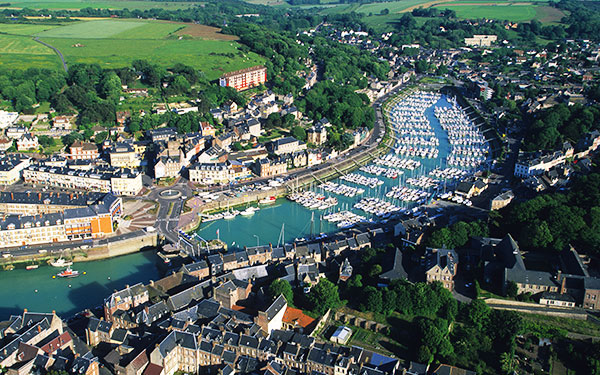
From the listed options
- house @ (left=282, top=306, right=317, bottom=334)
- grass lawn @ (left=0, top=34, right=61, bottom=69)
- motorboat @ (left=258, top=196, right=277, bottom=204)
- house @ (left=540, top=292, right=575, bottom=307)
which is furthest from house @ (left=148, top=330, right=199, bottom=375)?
grass lawn @ (left=0, top=34, right=61, bottom=69)

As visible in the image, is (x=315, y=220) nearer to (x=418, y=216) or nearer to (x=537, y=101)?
(x=418, y=216)

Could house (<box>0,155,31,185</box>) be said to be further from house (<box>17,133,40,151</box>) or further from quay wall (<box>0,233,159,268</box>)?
quay wall (<box>0,233,159,268</box>)

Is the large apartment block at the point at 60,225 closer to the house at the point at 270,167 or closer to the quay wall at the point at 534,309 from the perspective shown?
the house at the point at 270,167

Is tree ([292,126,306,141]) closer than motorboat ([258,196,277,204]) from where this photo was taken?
No

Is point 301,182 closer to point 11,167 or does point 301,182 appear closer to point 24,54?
point 11,167

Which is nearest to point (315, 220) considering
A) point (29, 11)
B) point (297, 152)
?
point (297, 152)

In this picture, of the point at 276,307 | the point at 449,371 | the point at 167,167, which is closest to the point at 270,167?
the point at 167,167

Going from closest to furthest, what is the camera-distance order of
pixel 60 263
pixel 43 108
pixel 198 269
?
pixel 198 269 → pixel 60 263 → pixel 43 108
